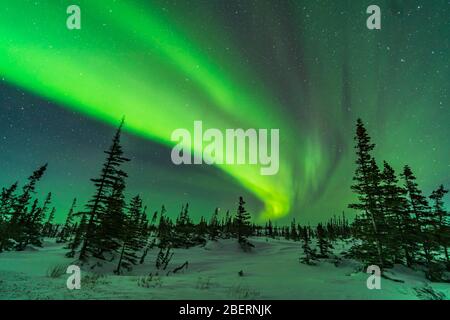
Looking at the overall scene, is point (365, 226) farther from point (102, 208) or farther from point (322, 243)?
point (102, 208)

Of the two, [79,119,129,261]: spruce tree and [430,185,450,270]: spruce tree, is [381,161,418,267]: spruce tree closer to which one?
[430,185,450,270]: spruce tree

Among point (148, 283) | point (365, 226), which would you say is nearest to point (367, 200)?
point (365, 226)

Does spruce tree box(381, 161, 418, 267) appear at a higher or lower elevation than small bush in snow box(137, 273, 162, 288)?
higher

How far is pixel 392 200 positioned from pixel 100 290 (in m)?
27.8

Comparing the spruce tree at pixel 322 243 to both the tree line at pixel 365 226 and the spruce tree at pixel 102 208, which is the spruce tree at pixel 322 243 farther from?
the spruce tree at pixel 102 208

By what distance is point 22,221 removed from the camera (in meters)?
33.5

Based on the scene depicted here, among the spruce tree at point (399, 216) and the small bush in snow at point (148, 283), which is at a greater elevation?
the spruce tree at point (399, 216)

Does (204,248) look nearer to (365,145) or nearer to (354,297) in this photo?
(365,145)

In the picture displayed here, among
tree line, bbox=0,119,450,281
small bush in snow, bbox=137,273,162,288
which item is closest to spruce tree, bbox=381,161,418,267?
tree line, bbox=0,119,450,281

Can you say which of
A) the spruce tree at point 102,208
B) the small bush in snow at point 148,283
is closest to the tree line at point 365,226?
the spruce tree at point 102,208

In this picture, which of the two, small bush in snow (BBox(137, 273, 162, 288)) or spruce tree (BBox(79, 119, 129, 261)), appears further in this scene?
spruce tree (BBox(79, 119, 129, 261))

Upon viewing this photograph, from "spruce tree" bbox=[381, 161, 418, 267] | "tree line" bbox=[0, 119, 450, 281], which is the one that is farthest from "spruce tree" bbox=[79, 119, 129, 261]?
"spruce tree" bbox=[381, 161, 418, 267]
